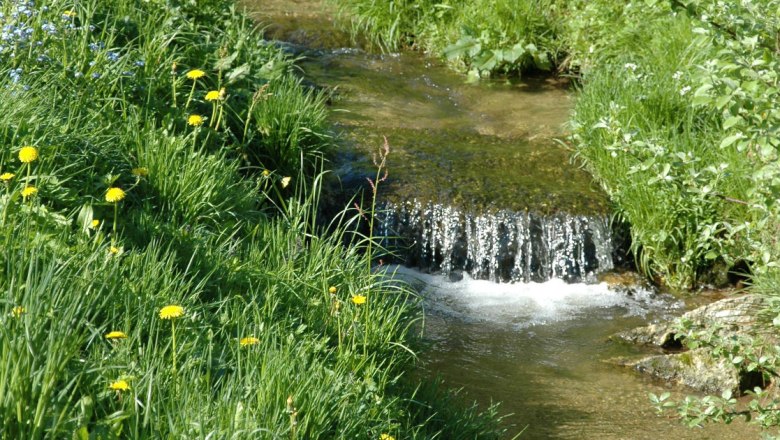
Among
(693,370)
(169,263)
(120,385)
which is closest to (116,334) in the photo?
(120,385)

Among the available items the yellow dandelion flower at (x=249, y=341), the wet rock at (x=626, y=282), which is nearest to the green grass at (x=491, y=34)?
the wet rock at (x=626, y=282)

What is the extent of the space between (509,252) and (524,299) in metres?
0.37

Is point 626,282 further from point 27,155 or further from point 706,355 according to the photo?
point 27,155

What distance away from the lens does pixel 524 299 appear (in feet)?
21.7

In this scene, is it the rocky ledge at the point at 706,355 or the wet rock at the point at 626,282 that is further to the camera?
the wet rock at the point at 626,282

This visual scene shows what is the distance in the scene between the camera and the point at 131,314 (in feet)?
11.1

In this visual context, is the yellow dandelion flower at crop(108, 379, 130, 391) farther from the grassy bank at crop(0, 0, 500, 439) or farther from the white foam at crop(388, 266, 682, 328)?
the white foam at crop(388, 266, 682, 328)

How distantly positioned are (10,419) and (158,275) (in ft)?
4.68

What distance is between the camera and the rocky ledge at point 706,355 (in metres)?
5.41

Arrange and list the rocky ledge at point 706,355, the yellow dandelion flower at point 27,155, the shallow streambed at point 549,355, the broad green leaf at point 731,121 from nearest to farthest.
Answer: the broad green leaf at point 731,121, the yellow dandelion flower at point 27,155, the shallow streambed at point 549,355, the rocky ledge at point 706,355

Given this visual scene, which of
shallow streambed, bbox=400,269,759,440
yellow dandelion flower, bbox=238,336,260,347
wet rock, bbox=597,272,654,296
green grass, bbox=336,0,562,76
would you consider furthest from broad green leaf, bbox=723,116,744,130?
green grass, bbox=336,0,562,76

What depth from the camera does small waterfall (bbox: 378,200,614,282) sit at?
6785 mm

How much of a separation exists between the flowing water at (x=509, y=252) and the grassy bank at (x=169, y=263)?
0.76 metres

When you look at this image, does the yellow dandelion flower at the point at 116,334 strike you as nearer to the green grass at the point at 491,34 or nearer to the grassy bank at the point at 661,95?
the grassy bank at the point at 661,95
